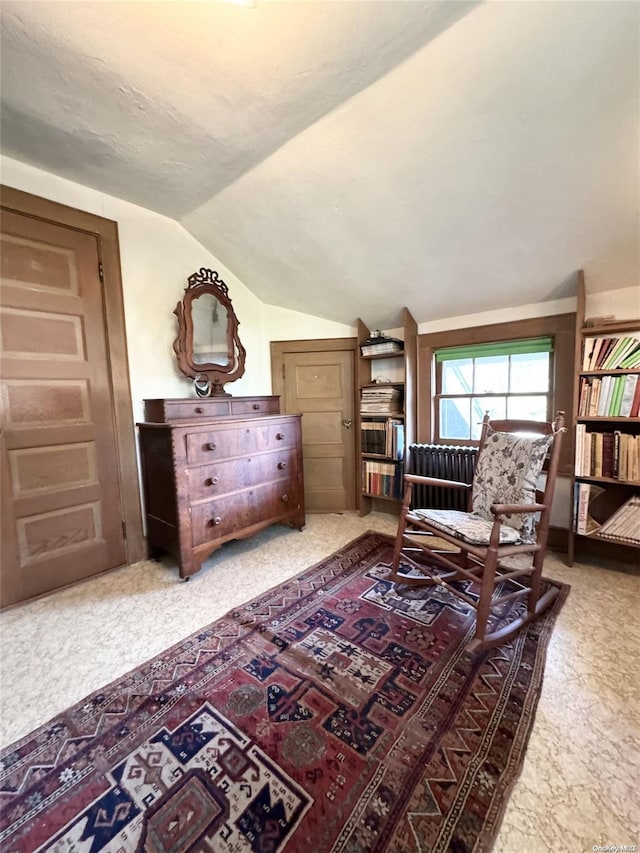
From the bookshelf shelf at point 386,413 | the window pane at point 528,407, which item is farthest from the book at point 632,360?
the bookshelf shelf at point 386,413

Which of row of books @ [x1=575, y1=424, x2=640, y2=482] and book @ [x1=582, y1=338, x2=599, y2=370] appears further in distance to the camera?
book @ [x1=582, y1=338, x2=599, y2=370]

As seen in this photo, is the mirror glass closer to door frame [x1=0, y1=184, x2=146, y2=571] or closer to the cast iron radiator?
door frame [x1=0, y1=184, x2=146, y2=571]

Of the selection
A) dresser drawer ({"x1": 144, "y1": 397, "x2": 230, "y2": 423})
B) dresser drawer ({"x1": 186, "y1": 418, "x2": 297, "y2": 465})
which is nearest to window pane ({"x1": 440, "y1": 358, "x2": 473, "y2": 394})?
dresser drawer ({"x1": 186, "y1": 418, "x2": 297, "y2": 465})

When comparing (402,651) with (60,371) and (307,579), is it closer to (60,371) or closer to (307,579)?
(307,579)

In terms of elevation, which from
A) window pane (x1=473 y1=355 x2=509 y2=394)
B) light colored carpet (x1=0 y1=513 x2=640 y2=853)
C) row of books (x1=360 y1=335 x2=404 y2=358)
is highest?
row of books (x1=360 y1=335 x2=404 y2=358)

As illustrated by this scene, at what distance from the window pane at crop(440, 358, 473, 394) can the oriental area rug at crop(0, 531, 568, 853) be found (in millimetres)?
1748

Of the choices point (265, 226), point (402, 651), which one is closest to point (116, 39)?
point (265, 226)

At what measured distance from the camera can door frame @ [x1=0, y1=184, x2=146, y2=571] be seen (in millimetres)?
2123

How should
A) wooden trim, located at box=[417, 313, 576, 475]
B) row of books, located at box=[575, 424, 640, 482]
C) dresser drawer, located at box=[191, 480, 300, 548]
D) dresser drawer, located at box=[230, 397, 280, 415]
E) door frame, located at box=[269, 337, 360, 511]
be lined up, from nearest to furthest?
row of books, located at box=[575, 424, 640, 482], dresser drawer, located at box=[191, 480, 300, 548], wooden trim, located at box=[417, 313, 576, 475], dresser drawer, located at box=[230, 397, 280, 415], door frame, located at box=[269, 337, 360, 511]

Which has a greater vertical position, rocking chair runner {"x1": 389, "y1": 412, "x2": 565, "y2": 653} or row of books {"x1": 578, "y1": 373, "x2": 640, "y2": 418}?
row of books {"x1": 578, "y1": 373, "x2": 640, "y2": 418}

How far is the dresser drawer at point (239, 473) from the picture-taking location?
2.16 metres

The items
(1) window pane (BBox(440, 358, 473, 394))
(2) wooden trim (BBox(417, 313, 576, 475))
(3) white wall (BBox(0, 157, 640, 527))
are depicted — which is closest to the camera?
(3) white wall (BBox(0, 157, 640, 527))

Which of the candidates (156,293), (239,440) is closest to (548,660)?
(239,440)

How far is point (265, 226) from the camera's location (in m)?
2.33
